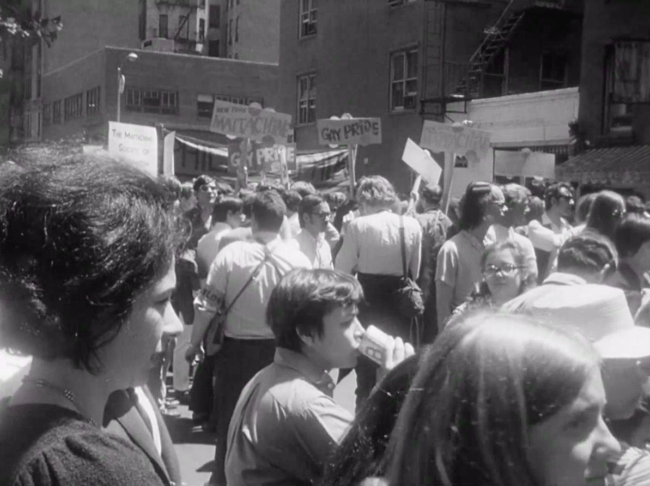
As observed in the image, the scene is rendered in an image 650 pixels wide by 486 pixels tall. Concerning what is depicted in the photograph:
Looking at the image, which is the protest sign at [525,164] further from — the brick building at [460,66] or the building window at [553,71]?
the building window at [553,71]

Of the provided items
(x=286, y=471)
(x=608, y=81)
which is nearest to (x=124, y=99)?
(x=608, y=81)

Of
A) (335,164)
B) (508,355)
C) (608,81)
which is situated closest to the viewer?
(508,355)

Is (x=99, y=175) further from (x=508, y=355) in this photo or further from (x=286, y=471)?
(x=286, y=471)

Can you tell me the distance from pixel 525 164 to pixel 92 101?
132 feet

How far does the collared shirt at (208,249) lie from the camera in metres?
8.27

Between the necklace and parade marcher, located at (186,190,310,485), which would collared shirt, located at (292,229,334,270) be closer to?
parade marcher, located at (186,190,310,485)

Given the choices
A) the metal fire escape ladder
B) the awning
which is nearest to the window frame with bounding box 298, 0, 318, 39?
the metal fire escape ladder

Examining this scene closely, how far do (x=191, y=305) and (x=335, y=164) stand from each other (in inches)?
761

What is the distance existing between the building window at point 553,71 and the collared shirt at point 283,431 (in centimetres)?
2572

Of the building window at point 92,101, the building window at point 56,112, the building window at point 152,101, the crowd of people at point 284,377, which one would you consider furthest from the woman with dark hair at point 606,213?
the building window at point 56,112

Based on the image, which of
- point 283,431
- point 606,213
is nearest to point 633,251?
point 606,213

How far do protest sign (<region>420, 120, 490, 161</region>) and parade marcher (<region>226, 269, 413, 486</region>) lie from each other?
8140 mm

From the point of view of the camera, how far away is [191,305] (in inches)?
335

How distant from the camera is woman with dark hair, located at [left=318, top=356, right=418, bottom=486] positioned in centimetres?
204
